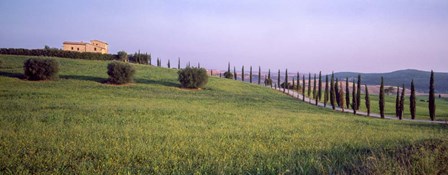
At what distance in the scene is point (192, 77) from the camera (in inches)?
2206

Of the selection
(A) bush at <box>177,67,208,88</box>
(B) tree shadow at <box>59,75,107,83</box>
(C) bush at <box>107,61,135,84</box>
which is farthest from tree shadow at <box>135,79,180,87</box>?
(B) tree shadow at <box>59,75,107,83</box>

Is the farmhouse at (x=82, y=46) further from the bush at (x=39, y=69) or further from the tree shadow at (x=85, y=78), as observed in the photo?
the bush at (x=39, y=69)

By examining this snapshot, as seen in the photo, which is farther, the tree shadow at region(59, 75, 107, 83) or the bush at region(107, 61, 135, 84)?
the tree shadow at region(59, 75, 107, 83)

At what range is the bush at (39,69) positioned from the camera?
151 ft

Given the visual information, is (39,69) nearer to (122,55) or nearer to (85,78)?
(85,78)

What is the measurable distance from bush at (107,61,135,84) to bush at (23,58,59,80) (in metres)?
8.36

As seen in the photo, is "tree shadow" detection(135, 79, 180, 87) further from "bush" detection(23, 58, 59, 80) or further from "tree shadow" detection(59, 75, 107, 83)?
"bush" detection(23, 58, 59, 80)

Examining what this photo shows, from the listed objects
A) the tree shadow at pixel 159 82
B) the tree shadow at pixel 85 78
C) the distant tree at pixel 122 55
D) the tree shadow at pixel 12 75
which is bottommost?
the tree shadow at pixel 159 82

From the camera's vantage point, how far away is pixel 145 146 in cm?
1105

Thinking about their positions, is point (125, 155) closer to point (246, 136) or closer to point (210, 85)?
point (246, 136)

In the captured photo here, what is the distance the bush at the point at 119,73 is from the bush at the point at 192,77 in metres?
9.39

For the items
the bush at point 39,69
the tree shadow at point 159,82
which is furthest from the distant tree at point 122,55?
the bush at point 39,69

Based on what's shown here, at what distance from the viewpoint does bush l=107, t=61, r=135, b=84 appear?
5031cm

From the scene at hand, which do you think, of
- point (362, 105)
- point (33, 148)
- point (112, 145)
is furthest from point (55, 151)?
point (362, 105)
